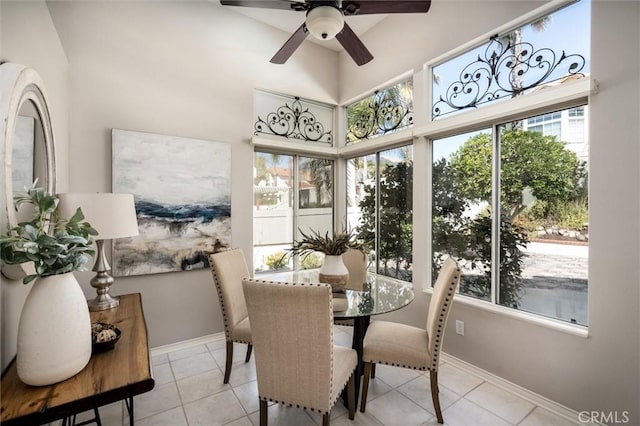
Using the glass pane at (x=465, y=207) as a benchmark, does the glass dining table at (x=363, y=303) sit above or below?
below

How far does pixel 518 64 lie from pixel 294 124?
243 cm

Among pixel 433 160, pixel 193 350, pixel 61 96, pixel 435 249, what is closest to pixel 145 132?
pixel 61 96

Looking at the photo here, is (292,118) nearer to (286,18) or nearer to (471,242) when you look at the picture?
(286,18)

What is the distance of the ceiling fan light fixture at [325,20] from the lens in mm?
1804

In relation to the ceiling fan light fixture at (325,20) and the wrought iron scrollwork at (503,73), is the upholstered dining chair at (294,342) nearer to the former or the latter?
the ceiling fan light fixture at (325,20)

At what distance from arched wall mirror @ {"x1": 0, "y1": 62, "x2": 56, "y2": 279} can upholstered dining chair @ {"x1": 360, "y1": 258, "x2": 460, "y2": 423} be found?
1.97m

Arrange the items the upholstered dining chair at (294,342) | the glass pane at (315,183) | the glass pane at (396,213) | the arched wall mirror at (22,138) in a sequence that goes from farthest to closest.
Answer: the glass pane at (315,183)
the glass pane at (396,213)
the upholstered dining chair at (294,342)
the arched wall mirror at (22,138)

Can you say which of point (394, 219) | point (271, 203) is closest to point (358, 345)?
point (394, 219)

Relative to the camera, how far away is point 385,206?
11.8 ft

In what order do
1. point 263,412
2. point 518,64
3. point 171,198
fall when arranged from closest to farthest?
point 263,412 < point 518,64 < point 171,198

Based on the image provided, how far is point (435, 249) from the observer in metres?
3.02

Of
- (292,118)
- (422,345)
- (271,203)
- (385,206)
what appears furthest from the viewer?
(292,118)

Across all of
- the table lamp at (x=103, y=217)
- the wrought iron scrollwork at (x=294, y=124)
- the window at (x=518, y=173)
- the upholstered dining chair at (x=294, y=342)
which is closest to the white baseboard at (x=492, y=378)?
the window at (x=518, y=173)

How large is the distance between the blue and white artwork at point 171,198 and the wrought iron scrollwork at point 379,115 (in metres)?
1.73
